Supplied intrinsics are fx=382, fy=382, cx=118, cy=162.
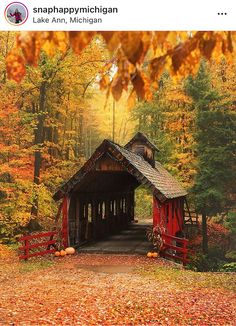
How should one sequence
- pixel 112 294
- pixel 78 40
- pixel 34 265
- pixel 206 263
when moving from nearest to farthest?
pixel 78 40
pixel 112 294
pixel 34 265
pixel 206 263

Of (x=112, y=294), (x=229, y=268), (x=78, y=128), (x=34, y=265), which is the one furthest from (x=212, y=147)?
(x=112, y=294)

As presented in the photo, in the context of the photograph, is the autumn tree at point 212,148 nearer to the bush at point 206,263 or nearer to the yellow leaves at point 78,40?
the bush at point 206,263

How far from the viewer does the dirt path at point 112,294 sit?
683 centimetres

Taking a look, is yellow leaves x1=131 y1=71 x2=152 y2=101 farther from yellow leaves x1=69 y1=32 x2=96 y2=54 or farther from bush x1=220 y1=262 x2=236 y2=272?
bush x1=220 y1=262 x2=236 y2=272

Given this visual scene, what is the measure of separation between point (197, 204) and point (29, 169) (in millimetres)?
10255

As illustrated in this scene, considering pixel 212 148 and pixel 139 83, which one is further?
pixel 212 148

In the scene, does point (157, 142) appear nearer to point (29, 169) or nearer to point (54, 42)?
point (29, 169)

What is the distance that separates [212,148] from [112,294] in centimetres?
1435

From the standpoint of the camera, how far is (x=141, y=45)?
8.43 feet
